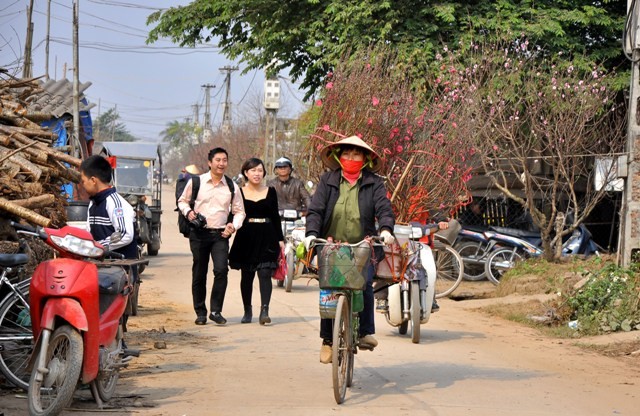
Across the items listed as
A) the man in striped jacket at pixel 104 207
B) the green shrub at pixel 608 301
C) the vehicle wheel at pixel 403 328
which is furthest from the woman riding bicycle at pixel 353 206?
the green shrub at pixel 608 301

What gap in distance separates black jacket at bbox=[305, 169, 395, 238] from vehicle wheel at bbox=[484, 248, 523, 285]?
35.8 ft

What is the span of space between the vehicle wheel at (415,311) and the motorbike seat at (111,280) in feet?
13.9

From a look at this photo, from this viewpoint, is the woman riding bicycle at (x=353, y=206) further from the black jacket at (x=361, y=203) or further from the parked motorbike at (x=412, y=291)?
the parked motorbike at (x=412, y=291)

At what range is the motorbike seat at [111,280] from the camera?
7.42 m

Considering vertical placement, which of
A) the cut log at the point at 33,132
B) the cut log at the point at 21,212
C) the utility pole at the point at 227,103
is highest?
the utility pole at the point at 227,103

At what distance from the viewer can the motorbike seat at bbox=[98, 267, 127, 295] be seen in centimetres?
742

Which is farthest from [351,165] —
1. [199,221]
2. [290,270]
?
[290,270]

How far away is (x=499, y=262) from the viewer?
19547 mm

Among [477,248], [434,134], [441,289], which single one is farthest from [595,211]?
[434,134]

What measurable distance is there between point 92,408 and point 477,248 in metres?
13.6

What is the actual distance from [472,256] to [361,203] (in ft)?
38.5

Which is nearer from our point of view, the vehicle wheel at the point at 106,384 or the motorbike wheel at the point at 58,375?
the motorbike wheel at the point at 58,375

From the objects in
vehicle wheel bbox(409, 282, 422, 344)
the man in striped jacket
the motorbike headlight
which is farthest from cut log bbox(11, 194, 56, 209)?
vehicle wheel bbox(409, 282, 422, 344)

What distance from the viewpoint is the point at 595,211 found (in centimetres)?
2375
